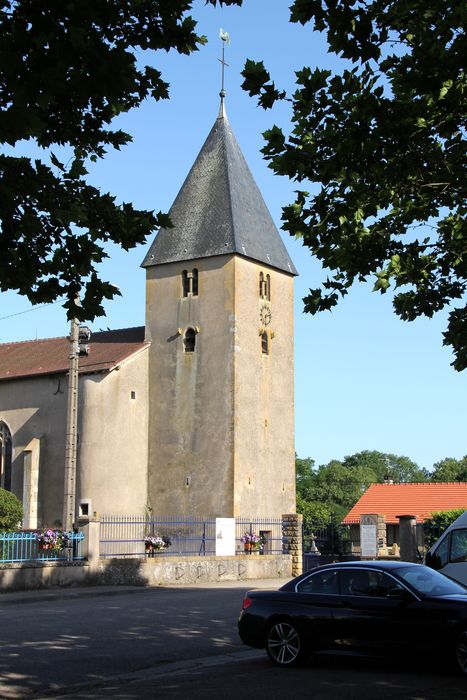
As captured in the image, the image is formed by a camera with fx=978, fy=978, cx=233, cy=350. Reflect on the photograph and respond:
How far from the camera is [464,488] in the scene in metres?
62.0

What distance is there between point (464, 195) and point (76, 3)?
640 cm

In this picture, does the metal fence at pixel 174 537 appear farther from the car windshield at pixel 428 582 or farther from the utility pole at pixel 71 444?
the car windshield at pixel 428 582

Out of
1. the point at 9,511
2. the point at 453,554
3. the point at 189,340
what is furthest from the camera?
the point at 189,340

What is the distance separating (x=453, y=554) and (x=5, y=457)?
36.8m

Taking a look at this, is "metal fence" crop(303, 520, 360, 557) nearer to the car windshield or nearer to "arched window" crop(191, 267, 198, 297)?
"arched window" crop(191, 267, 198, 297)

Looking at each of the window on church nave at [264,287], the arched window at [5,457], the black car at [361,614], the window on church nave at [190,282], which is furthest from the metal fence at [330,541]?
the black car at [361,614]

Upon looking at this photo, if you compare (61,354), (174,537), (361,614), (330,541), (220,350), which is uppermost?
(61,354)

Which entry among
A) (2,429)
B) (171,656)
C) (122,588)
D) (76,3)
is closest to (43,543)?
(122,588)

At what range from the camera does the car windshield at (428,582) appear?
11555 millimetres

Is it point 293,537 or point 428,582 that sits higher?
point 293,537

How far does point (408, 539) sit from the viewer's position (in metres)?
28.5

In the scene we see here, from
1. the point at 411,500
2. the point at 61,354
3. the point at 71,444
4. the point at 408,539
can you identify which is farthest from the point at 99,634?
the point at 411,500

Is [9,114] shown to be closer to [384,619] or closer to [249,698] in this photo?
[249,698]

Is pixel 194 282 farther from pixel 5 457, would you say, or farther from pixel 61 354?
pixel 5 457
